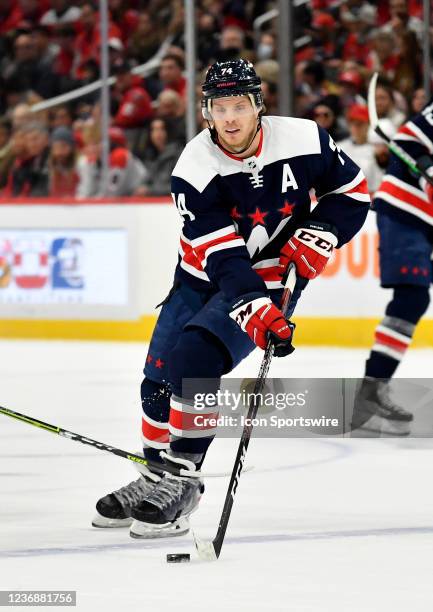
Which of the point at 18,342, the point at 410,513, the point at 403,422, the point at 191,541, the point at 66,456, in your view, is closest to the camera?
the point at 191,541

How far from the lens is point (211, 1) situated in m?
8.96

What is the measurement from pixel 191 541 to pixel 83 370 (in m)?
3.41

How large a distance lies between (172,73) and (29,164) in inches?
40.0

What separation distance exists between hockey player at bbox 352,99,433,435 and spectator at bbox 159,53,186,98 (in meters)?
3.81

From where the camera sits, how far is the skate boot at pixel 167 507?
3252 mm

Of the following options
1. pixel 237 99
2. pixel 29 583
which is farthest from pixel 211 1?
pixel 29 583

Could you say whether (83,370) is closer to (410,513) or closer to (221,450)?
(221,450)

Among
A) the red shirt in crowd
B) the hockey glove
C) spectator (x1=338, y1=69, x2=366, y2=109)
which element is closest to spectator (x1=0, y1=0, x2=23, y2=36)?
the red shirt in crowd

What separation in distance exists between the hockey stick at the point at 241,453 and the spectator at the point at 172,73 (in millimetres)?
5671

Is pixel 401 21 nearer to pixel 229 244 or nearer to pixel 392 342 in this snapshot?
pixel 392 342

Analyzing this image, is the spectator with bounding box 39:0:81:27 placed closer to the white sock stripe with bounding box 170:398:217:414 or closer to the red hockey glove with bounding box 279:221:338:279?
the red hockey glove with bounding box 279:221:338:279

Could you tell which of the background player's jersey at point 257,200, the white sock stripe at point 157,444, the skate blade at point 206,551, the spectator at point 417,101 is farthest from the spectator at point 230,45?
the skate blade at point 206,551

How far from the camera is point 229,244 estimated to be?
10.5 feet

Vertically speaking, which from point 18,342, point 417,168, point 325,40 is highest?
point 325,40
